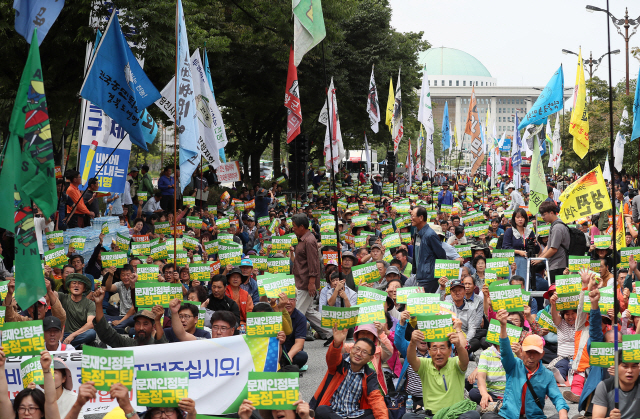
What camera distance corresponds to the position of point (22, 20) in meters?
8.85

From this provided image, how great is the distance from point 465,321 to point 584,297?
4.68 feet

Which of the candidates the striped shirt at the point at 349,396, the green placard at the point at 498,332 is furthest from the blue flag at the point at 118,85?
the green placard at the point at 498,332

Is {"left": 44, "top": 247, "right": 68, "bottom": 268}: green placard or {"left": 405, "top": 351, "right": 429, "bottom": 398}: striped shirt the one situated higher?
{"left": 44, "top": 247, "right": 68, "bottom": 268}: green placard

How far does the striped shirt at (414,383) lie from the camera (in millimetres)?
7105

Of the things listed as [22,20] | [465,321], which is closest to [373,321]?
[465,321]

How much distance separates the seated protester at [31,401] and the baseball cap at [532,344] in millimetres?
3814

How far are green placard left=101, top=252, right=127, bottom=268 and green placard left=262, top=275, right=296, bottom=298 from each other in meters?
3.50

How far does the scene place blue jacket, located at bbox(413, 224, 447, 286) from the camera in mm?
9406

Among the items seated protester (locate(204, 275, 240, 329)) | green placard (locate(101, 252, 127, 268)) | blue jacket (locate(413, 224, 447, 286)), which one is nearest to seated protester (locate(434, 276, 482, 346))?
blue jacket (locate(413, 224, 447, 286))

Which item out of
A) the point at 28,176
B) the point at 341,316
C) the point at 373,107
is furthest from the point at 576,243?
the point at 373,107

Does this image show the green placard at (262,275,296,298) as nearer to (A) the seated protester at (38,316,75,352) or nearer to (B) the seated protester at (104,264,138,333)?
(A) the seated protester at (38,316,75,352)

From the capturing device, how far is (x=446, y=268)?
9.03 meters

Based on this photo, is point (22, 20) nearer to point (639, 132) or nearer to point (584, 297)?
point (584, 297)

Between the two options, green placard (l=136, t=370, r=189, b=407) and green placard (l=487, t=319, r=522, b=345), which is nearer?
green placard (l=136, t=370, r=189, b=407)
